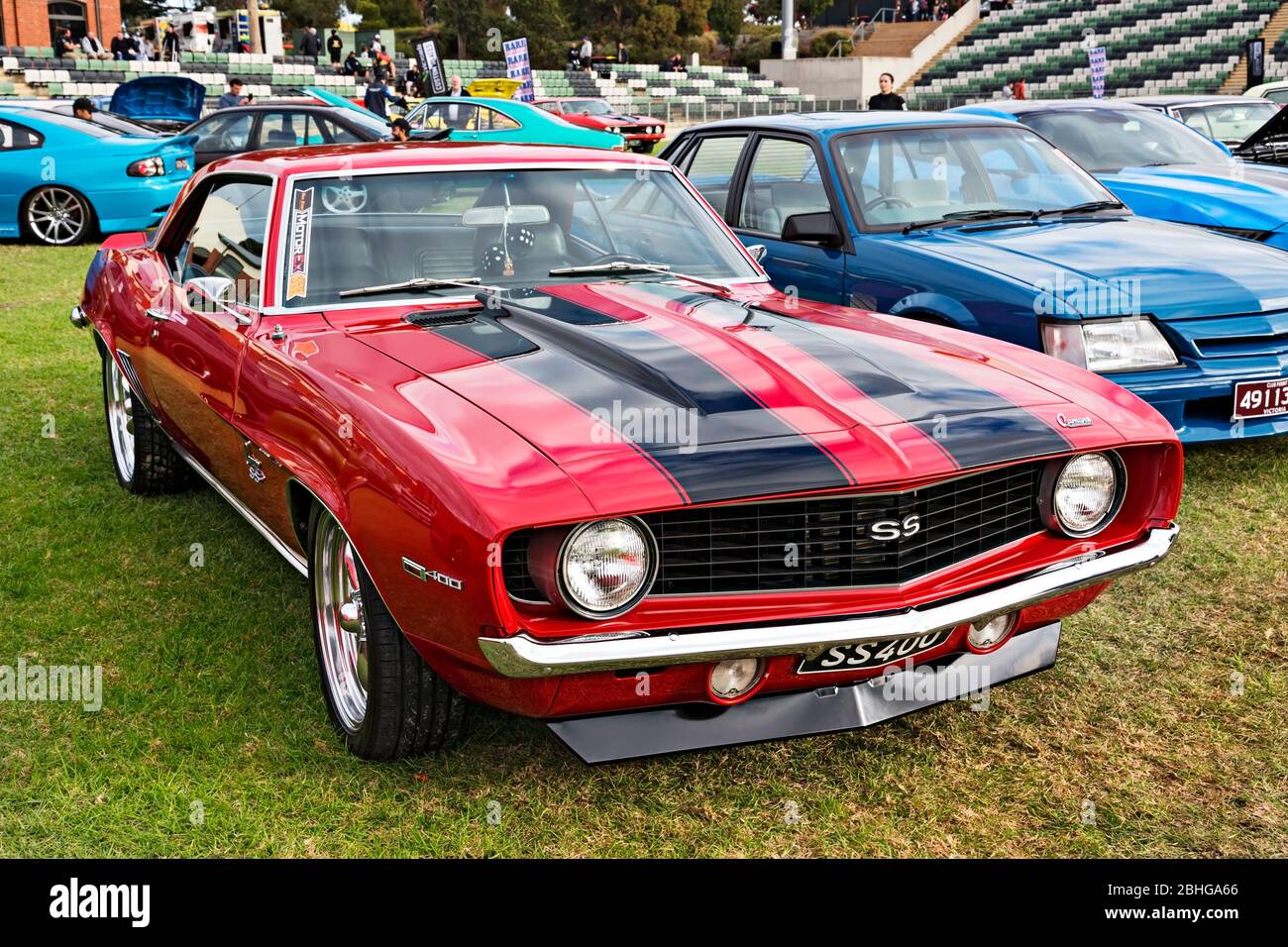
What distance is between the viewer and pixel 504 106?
19.2 metres

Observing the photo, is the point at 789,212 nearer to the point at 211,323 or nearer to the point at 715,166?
the point at 715,166

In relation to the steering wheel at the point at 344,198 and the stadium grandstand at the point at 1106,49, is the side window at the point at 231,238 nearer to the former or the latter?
the steering wheel at the point at 344,198

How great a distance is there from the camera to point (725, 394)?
3037 millimetres

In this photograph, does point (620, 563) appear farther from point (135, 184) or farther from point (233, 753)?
point (135, 184)

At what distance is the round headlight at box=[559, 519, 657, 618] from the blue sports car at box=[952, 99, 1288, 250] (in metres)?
5.65

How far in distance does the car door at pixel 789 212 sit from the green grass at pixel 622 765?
2164 millimetres

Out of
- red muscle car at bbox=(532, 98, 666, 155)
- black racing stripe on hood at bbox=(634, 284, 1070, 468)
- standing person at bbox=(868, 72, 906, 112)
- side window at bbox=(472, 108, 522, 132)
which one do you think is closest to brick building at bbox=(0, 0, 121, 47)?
red muscle car at bbox=(532, 98, 666, 155)

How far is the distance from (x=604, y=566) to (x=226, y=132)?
14109mm

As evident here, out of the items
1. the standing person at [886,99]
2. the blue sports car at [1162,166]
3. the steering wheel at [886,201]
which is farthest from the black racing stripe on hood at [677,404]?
the standing person at [886,99]

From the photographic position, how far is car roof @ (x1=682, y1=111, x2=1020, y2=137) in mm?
6301

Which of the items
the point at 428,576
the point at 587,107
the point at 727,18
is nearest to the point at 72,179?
the point at 428,576

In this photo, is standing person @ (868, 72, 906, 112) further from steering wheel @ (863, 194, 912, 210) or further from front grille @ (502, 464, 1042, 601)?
front grille @ (502, 464, 1042, 601)

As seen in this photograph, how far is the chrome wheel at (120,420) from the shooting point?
5.48 metres
